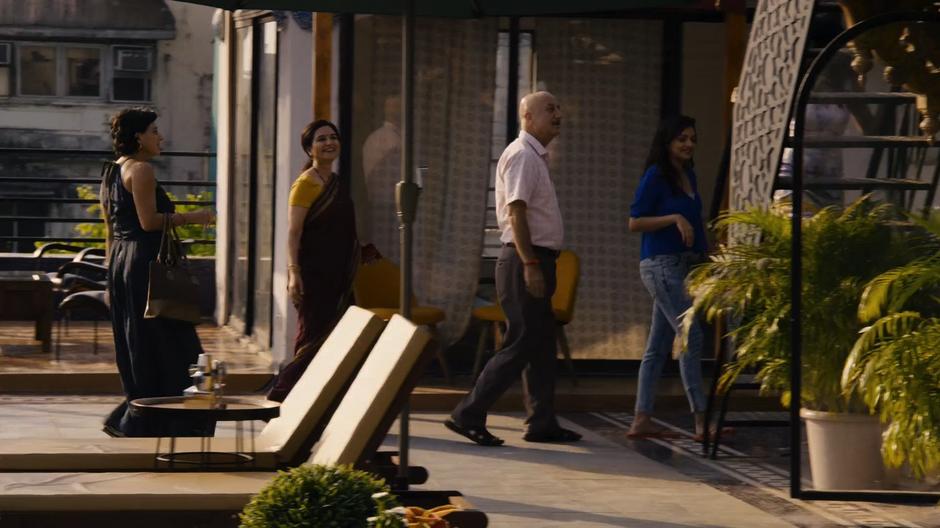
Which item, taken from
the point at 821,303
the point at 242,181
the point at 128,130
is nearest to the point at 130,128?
the point at 128,130

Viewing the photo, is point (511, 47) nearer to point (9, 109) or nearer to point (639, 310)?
point (639, 310)

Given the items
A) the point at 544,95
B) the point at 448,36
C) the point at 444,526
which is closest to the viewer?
the point at 444,526

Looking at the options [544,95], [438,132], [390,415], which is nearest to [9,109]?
[438,132]

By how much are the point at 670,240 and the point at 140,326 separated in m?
3.00

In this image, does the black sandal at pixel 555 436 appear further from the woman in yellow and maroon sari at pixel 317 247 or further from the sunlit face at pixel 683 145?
the sunlit face at pixel 683 145

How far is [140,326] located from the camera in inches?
354

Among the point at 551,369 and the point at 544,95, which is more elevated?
the point at 544,95

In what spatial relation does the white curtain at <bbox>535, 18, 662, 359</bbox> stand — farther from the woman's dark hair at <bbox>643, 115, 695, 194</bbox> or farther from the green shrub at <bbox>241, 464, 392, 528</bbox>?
the green shrub at <bbox>241, 464, 392, 528</bbox>

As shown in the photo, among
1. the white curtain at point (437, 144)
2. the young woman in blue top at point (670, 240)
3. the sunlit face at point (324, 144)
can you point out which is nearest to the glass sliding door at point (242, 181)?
the white curtain at point (437, 144)

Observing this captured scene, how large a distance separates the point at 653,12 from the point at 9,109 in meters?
28.8

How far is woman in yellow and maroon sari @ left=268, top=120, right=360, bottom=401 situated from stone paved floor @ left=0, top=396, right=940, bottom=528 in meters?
0.70

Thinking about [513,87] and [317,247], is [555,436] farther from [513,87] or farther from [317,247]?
[513,87]

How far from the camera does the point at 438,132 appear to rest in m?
13.0

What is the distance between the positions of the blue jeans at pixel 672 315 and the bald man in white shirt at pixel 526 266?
23.4 inches
